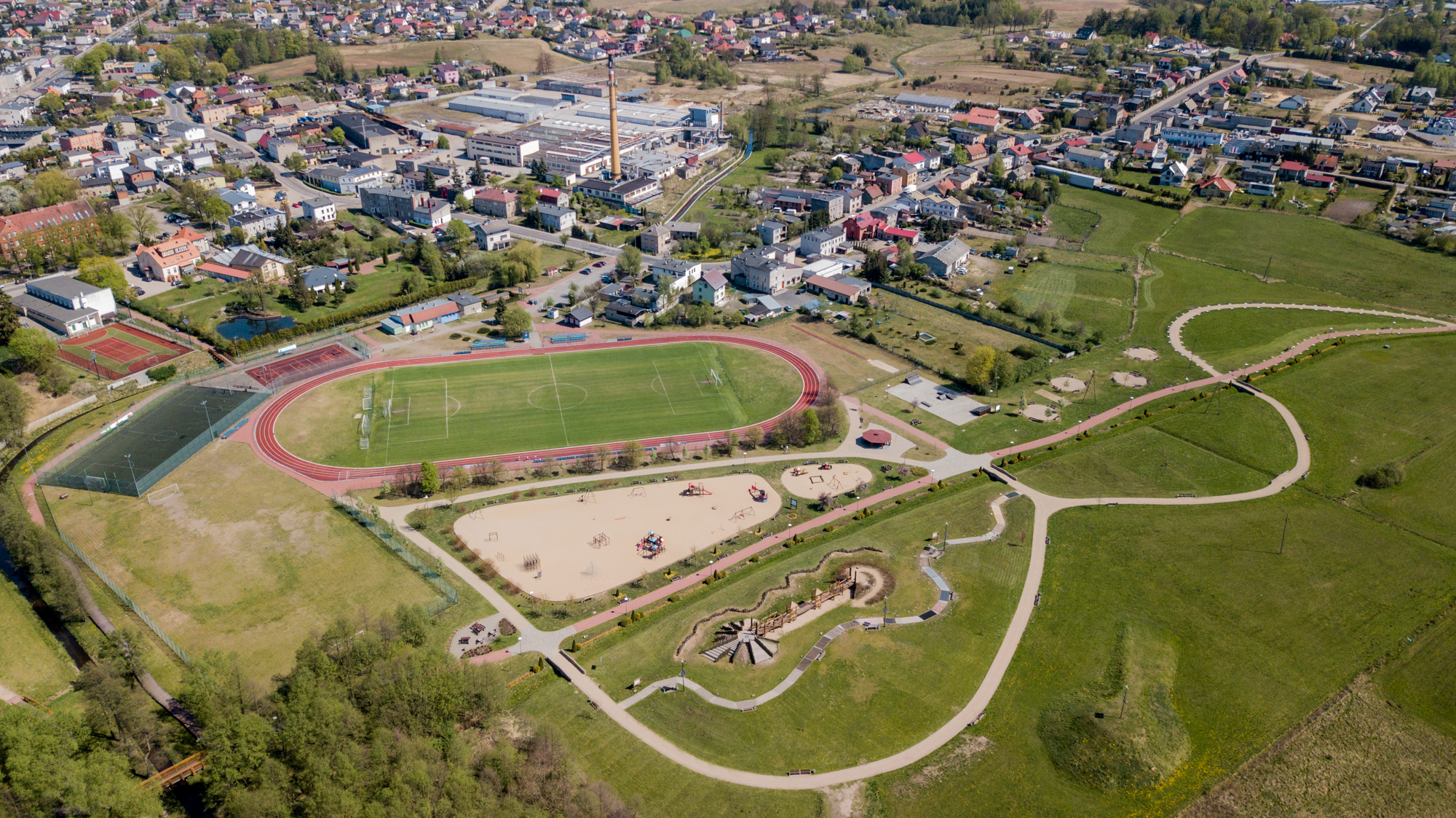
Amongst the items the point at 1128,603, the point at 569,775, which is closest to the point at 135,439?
the point at 569,775

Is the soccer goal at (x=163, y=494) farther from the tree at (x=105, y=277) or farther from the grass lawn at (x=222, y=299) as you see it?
the tree at (x=105, y=277)

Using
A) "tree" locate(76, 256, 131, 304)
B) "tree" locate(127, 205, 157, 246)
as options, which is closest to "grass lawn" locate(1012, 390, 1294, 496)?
"tree" locate(76, 256, 131, 304)

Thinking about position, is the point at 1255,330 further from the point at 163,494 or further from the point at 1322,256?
the point at 163,494

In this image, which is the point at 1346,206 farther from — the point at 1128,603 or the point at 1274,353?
the point at 1128,603

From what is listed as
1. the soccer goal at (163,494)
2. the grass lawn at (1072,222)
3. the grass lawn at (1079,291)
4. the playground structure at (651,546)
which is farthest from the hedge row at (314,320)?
the grass lawn at (1072,222)

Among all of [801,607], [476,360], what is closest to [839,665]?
[801,607]

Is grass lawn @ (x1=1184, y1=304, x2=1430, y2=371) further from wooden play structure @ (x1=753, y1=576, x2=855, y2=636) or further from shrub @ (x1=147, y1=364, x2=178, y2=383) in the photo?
shrub @ (x1=147, y1=364, x2=178, y2=383)
